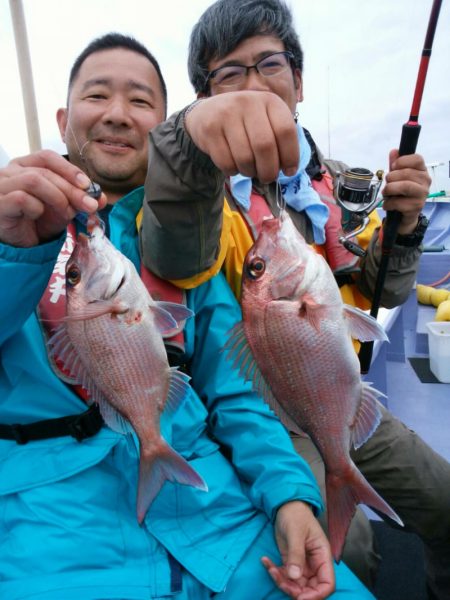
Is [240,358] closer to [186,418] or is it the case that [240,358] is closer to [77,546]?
[186,418]

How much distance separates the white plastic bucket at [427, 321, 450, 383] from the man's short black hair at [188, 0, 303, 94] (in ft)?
10.5

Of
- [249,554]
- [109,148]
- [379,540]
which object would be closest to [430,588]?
[379,540]

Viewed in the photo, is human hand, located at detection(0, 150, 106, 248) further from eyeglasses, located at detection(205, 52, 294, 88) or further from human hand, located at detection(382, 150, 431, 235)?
eyeglasses, located at detection(205, 52, 294, 88)

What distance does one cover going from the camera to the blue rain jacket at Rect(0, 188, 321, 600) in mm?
1511

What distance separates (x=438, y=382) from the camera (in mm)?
4879

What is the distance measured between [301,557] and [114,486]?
2.56 feet

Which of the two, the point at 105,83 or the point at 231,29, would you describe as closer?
the point at 105,83

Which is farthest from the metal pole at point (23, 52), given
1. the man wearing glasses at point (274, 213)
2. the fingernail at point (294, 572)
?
the fingernail at point (294, 572)

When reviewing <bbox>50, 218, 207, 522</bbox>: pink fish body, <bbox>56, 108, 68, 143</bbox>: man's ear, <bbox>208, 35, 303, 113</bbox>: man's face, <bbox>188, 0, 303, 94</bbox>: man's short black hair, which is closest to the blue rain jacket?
<bbox>50, 218, 207, 522</bbox>: pink fish body

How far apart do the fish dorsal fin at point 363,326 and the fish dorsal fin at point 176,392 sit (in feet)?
1.86

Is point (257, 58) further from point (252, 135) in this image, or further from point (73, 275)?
point (73, 275)

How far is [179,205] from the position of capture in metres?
1.61

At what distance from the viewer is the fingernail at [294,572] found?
5.21ft


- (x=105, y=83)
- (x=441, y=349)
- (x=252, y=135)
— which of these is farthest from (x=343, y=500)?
(x=441, y=349)
